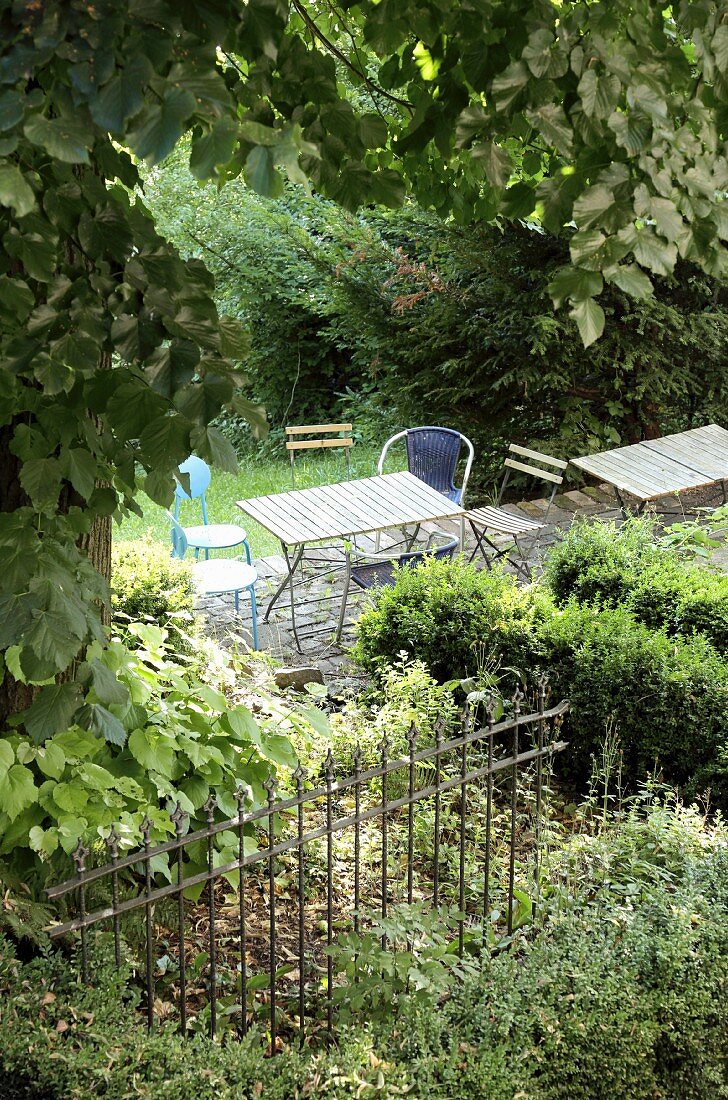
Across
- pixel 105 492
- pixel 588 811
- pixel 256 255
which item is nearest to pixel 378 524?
pixel 588 811

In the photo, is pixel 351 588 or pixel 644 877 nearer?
pixel 644 877

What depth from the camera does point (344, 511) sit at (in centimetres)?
670

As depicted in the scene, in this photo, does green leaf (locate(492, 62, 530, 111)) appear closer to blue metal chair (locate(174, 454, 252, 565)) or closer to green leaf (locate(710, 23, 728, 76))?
green leaf (locate(710, 23, 728, 76))

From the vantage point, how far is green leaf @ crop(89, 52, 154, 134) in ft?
5.59

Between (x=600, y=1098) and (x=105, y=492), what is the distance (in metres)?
2.05

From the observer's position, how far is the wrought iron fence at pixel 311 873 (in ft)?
9.27

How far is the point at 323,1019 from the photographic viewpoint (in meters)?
3.17

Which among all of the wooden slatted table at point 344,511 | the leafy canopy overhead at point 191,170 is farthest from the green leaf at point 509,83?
the wooden slatted table at point 344,511

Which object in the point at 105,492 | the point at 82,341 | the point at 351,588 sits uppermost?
the point at 82,341

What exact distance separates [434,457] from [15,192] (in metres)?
6.55

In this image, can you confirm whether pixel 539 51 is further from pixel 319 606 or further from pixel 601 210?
pixel 319 606

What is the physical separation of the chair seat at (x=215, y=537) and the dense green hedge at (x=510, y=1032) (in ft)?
11.8

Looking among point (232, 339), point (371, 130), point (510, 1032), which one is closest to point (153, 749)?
point (510, 1032)

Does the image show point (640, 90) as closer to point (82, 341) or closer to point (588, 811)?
point (82, 341)
